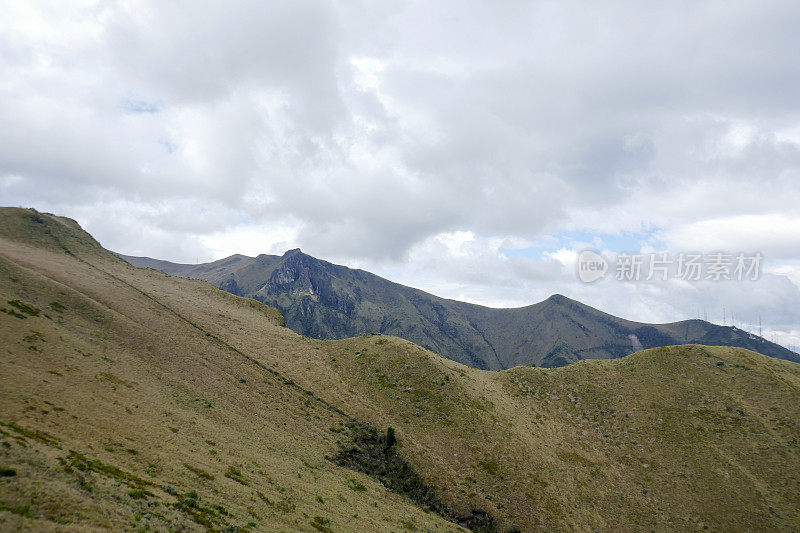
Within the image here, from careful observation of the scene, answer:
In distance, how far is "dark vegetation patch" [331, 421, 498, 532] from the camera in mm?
45438

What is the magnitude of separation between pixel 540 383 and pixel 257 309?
85.7 m

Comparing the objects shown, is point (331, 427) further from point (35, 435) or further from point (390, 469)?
Answer: point (35, 435)

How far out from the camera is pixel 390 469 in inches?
1977

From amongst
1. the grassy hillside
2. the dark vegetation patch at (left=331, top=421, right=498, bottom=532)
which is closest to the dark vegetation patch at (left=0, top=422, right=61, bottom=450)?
the grassy hillside

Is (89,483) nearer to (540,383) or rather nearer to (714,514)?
(714,514)

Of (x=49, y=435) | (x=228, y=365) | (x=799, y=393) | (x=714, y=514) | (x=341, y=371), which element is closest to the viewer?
(x=49, y=435)

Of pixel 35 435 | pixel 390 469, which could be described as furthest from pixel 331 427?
pixel 35 435

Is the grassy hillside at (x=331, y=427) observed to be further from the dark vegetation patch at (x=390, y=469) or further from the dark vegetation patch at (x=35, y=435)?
the dark vegetation patch at (x=390, y=469)

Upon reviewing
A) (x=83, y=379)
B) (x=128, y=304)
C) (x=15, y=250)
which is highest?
(x=15, y=250)

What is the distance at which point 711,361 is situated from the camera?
82500mm

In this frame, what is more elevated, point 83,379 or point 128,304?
point 128,304

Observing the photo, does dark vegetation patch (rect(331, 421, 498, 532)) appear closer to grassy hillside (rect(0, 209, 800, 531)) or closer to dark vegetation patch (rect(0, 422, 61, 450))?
grassy hillside (rect(0, 209, 800, 531))

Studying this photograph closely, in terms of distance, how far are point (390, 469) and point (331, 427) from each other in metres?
11.6

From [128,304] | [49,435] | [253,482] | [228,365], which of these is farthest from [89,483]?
[128,304]
